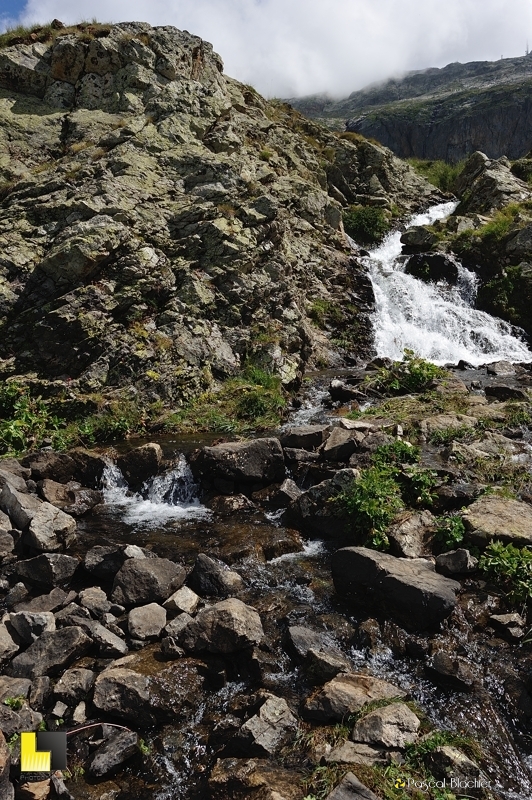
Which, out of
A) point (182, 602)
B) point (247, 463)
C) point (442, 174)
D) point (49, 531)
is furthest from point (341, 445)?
point (442, 174)

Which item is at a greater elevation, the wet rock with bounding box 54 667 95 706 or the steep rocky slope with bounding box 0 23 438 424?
the steep rocky slope with bounding box 0 23 438 424

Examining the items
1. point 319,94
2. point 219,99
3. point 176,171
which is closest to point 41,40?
point 219,99

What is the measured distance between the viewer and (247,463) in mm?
11664

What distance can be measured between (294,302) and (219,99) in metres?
16.3

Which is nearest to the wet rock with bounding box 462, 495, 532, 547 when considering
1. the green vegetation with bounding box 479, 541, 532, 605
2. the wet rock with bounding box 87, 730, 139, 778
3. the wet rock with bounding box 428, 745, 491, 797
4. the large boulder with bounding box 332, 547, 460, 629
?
the green vegetation with bounding box 479, 541, 532, 605

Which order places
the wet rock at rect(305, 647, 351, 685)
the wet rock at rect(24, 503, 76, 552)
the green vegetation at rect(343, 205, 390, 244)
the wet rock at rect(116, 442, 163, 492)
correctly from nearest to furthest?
the wet rock at rect(305, 647, 351, 685)
the wet rock at rect(24, 503, 76, 552)
the wet rock at rect(116, 442, 163, 492)
the green vegetation at rect(343, 205, 390, 244)

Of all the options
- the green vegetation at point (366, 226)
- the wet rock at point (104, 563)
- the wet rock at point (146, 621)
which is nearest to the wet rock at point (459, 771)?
the wet rock at point (146, 621)

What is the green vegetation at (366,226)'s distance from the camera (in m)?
39.1

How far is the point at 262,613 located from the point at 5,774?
11.6ft

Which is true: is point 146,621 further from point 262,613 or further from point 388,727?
point 388,727

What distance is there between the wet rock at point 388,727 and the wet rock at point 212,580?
3.22 metres

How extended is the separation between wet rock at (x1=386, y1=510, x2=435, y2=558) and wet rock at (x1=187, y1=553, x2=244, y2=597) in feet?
8.76

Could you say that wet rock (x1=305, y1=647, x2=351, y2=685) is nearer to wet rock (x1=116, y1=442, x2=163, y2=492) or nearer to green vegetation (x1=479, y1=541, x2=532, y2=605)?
green vegetation (x1=479, y1=541, x2=532, y2=605)

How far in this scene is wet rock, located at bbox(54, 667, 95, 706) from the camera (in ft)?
18.1
